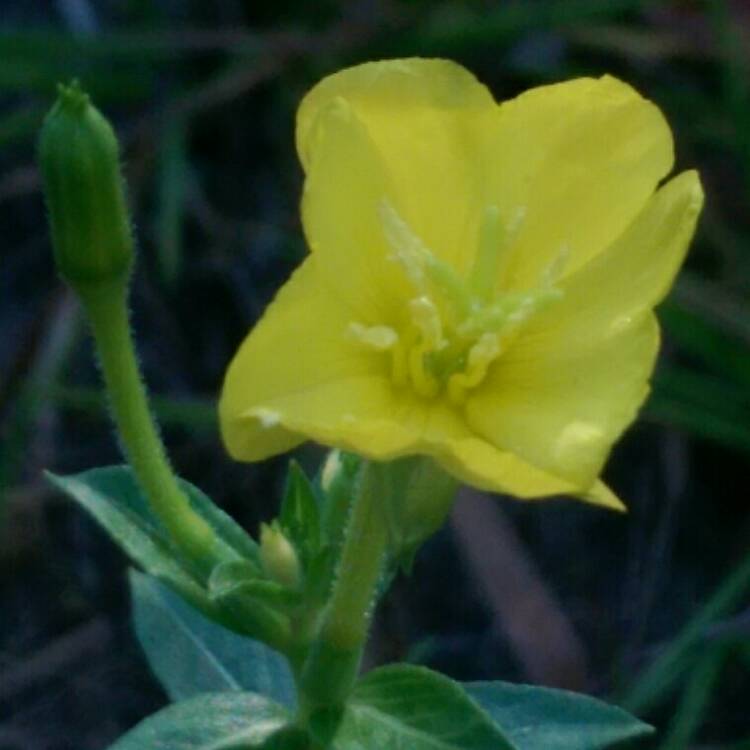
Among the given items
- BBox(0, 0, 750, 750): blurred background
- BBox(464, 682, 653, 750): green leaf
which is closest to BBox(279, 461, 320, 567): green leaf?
BBox(464, 682, 653, 750): green leaf


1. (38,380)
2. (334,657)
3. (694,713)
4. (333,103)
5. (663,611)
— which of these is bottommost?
(663,611)

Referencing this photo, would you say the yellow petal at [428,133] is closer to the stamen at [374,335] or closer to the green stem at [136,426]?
the stamen at [374,335]

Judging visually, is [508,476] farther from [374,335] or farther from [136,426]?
[136,426]

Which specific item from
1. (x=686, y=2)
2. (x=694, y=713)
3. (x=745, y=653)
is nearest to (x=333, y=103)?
(x=694, y=713)

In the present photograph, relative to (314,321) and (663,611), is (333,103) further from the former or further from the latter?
(663,611)

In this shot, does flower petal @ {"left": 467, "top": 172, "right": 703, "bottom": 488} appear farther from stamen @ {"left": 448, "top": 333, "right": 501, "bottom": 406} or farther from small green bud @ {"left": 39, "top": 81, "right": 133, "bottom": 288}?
small green bud @ {"left": 39, "top": 81, "right": 133, "bottom": 288}
